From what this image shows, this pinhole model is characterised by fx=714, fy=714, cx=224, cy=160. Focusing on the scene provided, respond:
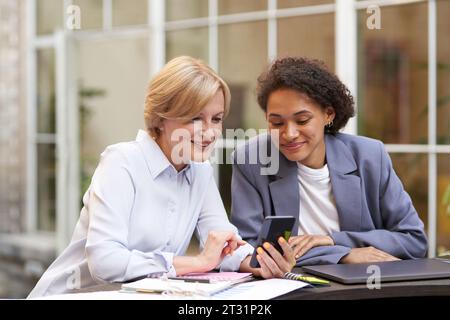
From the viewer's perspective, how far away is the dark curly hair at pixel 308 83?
6.11ft

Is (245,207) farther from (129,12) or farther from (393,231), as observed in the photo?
(129,12)

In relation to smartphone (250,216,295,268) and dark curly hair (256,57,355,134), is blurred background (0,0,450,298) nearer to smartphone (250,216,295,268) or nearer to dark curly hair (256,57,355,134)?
dark curly hair (256,57,355,134)

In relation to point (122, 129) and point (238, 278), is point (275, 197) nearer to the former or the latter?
point (238, 278)

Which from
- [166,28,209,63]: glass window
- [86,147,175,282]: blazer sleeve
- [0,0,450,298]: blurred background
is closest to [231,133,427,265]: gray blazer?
[86,147,175,282]: blazer sleeve

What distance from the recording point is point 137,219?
163 cm

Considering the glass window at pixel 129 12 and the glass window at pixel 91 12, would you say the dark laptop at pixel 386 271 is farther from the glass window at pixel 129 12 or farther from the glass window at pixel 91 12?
the glass window at pixel 91 12

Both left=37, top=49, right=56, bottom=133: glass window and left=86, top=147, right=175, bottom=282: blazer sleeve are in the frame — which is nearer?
left=86, top=147, right=175, bottom=282: blazer sleeve

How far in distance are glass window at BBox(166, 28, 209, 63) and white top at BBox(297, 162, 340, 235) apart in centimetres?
187

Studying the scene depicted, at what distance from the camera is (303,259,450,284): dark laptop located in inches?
60.6

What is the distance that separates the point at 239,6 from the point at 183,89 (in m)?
2.03

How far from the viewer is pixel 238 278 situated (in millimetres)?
1543

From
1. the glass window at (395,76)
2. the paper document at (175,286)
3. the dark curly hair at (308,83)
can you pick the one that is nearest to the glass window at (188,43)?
the glass window at (395,76)

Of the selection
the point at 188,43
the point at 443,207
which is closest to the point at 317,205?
the point at 443,207
